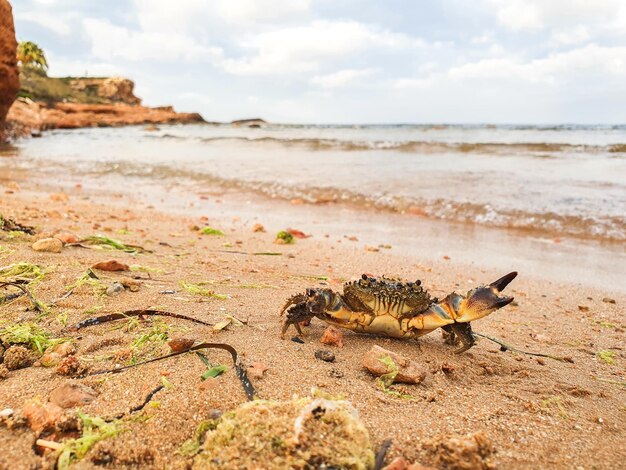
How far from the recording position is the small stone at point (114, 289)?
3.13 metres

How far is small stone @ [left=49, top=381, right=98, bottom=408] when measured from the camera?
1.86m

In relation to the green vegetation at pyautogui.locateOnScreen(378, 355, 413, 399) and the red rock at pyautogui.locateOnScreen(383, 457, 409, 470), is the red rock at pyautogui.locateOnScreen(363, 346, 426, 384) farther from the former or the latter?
the red rock at pyautogui.locateOnScreen(383, 457, 409, 470)

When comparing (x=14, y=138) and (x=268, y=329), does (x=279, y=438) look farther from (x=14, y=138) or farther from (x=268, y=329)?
(x=14, y=138)

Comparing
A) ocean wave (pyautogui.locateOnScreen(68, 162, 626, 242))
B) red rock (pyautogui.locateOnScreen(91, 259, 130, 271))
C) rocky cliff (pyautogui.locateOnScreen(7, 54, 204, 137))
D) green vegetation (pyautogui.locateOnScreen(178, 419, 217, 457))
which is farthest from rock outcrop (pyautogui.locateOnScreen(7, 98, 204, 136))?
green vegetation (pyautogui.locateOnScreen(178, 419, 217, 457))

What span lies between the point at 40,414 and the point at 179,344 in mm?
688

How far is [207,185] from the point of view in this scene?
1190 cm

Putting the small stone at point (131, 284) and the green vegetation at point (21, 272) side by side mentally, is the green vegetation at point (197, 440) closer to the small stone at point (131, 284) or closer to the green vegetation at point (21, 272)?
the small stone at point (131, 284)

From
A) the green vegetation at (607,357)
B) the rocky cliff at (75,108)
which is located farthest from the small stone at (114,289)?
the rocky cliff at (75,108)

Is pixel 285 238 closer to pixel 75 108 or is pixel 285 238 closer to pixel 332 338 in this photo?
pixel 332 338

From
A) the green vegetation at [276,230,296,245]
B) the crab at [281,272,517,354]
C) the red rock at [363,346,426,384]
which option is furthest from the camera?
the green vegetation at [276,230,296,245]

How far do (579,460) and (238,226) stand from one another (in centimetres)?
593

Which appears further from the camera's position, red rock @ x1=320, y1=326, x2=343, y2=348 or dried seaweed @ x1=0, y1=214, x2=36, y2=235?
dried seaweed @ x1=0, y1=214, x2=36, y2=235

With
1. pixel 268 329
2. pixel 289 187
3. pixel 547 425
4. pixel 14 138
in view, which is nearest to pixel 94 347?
pixel 268 329

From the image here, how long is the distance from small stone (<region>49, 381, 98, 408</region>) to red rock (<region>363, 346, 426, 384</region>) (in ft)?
4.12
